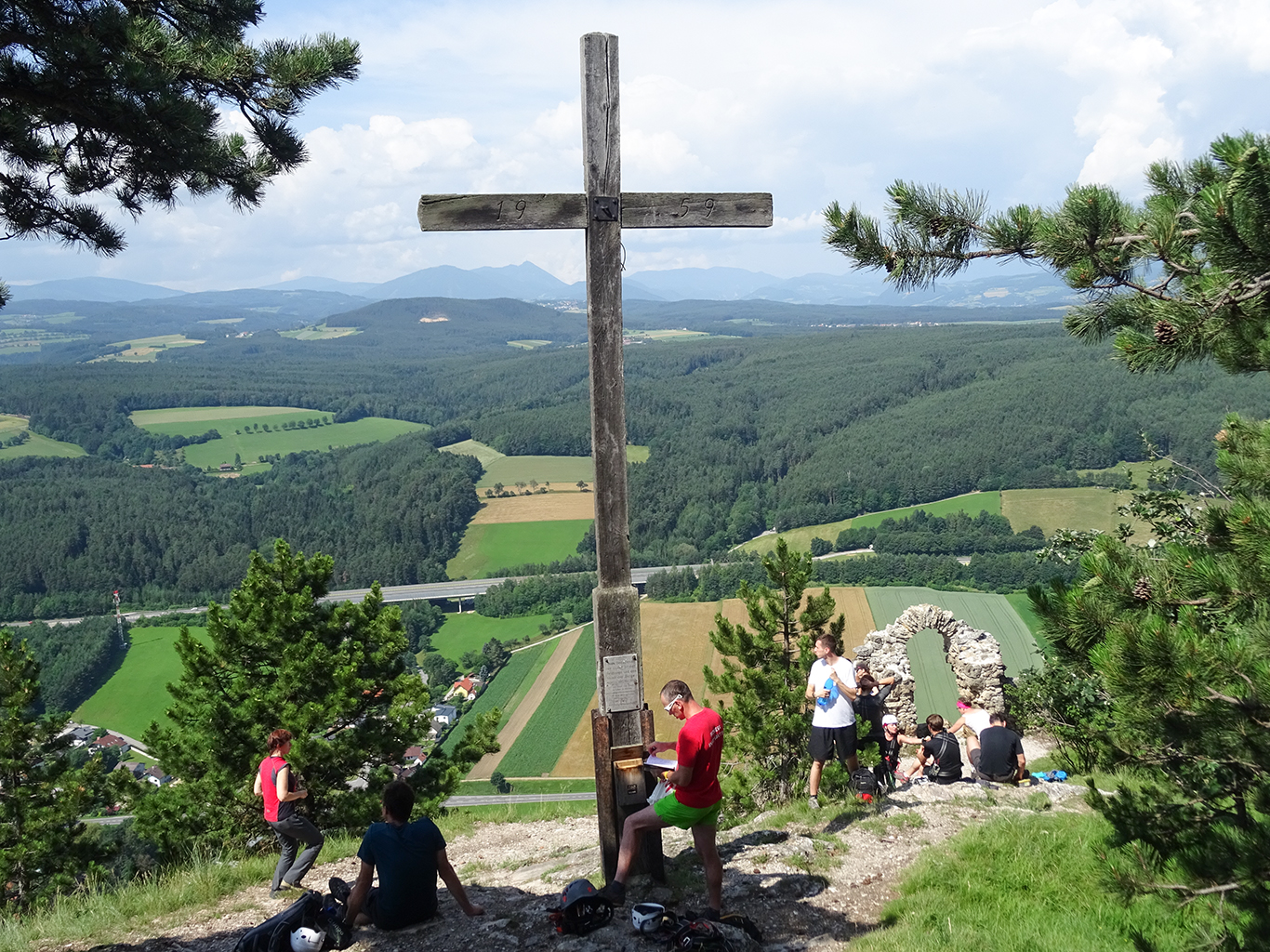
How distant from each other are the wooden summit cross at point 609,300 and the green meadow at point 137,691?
46536 millimetres

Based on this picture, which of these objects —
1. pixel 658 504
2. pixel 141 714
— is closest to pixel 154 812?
pixel 141 714

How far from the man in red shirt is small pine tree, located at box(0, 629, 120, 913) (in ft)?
32.4

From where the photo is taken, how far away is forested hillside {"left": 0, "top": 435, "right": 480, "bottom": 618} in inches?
3260

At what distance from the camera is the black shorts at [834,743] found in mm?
7055

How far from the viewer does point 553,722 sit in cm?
3997

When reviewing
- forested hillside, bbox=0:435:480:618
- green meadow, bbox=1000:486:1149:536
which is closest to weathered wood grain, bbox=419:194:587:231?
green meadow, bbox=1000:486:1149:536

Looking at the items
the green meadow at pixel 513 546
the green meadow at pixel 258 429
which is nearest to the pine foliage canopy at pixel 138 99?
the green meadow at pixel 513 546

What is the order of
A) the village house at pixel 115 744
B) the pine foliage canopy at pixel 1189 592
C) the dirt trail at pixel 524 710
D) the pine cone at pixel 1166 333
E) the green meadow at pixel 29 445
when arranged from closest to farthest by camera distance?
the pine foliage canopy at pixel 1189 592, the pine cone at pixel 1166 333, the dirt trail at pixel 524 710, the village house at pixel 115 744, the green meadow at pixel 29 445

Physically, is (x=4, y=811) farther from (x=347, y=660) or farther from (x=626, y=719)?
(x=626, y=719)

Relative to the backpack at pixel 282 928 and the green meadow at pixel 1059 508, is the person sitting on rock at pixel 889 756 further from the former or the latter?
the green meadow at pixel 1059 508

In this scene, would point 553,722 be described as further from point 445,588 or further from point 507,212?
point 507,212

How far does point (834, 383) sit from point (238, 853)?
145145 mm

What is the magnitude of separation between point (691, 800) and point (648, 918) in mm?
568

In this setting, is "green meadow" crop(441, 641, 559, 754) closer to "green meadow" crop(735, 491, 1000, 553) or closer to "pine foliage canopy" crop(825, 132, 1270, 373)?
"green meadow" crop(735, 491, 1000, 553)
